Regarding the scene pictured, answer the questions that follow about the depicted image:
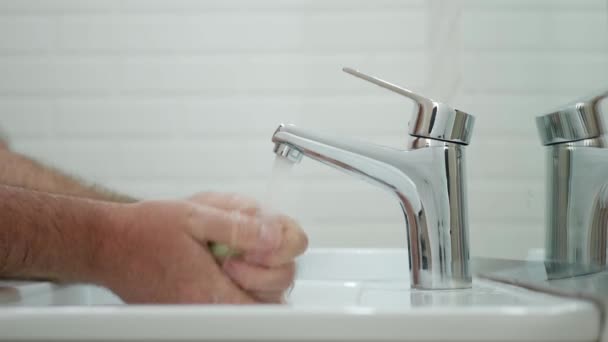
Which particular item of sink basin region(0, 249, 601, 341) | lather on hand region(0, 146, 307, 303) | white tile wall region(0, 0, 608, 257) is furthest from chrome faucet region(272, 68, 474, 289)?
white tile wall region(0, 0, 608, 257)

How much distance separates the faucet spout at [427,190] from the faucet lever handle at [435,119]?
0.01m

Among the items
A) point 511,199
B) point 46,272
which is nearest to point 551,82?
point 511,199

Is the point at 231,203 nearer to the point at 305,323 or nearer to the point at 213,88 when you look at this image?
the point at 305,323

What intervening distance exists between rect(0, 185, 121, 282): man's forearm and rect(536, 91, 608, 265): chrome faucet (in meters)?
0.39

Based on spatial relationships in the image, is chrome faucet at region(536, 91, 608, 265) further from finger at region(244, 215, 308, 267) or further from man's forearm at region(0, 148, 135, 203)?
man's forearm at region(0, 148, 135, 203)

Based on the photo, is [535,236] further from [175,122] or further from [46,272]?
[175,122]

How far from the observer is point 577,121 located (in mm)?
542

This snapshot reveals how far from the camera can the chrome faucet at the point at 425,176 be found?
1.82ft

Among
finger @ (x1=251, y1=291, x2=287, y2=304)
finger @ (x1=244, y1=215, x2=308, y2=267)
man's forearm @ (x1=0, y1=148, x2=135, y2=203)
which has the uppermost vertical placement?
man's forearm @ (x1=0, y1=148, x2=135, y2=203)

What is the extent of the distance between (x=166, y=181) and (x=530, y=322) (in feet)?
2.60

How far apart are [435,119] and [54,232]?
33 cm

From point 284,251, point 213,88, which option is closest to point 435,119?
point 284,251

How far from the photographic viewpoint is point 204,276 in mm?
427

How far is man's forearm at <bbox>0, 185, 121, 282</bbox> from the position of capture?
1.54 ft
